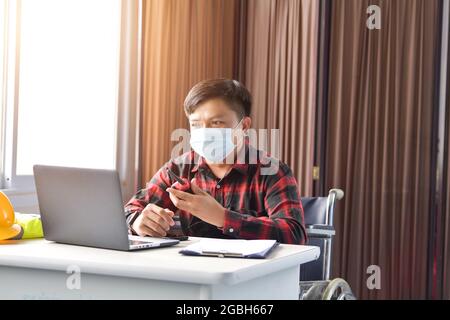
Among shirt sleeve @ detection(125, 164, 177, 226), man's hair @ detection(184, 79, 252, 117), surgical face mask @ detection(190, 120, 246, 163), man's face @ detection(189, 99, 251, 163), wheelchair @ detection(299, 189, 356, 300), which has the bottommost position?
wheelchair @ detection(299, 189, 356, 300)

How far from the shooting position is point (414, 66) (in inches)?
140

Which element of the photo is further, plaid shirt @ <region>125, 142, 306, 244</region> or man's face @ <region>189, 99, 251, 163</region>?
man's face @ <region>189, 99, 251, 163</region>

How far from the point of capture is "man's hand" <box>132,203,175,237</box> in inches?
74.2

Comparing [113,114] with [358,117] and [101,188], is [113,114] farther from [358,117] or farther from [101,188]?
[101,188]

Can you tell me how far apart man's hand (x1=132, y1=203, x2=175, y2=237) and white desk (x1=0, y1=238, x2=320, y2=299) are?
0.26 metres

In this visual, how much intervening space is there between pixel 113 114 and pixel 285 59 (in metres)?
1.09

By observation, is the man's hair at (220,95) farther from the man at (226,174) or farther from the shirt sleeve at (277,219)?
the shirt sleeve at (277,219)

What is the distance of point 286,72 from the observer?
3.88m

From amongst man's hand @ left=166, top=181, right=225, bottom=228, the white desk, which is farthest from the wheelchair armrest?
the white desk

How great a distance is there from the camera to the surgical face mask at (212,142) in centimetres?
215

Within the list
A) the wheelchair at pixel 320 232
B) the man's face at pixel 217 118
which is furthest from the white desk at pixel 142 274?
the wheelchair at pixel 320 232

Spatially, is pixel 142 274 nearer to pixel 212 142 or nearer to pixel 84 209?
pixel 84 209

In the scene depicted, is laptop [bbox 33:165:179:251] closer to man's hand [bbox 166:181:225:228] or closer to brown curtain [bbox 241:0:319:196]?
man's hand [bbox 166:181:225:228]

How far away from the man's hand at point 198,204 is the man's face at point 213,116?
386mm
